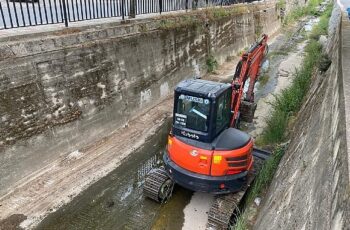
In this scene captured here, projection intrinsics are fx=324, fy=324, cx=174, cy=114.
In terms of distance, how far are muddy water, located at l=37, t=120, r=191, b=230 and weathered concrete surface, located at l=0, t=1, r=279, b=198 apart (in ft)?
4.93

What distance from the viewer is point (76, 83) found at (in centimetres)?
841

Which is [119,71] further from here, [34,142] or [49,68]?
[34,142]

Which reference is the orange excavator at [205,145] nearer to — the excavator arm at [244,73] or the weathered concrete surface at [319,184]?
the weathered concrete surface at [319,184]

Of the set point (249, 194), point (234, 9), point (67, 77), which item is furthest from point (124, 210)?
point (234, 9)

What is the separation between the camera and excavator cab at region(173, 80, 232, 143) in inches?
237

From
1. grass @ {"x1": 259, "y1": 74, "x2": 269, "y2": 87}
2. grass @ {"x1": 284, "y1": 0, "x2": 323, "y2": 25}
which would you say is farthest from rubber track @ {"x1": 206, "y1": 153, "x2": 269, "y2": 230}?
grass @ {"x1": 284, "y1": 0, "x2": 323, "y2": 25}

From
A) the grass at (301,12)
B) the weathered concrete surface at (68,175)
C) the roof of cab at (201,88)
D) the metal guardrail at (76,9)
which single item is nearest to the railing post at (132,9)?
the metal guardrail at (76,9)

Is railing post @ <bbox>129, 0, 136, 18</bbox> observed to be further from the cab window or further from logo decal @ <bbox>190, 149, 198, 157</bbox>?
logo decal @ <bbox>190, 149, 198, 157</bbox>

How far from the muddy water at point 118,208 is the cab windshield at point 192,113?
1.85m

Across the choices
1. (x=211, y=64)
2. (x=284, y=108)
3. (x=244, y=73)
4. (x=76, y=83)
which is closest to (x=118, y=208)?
(x=76, y=83)

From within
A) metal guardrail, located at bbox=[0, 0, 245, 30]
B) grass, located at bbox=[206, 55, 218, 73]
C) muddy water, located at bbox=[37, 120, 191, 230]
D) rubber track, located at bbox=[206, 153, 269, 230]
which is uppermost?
metal guardrail, located at bbox=[0, 0, 245, 30]

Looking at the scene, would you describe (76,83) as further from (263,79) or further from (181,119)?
(263,79)

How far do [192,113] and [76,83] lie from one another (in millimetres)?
3724

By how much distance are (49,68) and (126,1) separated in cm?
493
